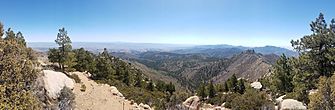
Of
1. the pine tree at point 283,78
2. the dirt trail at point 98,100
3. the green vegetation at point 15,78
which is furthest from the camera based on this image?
the pine tree at point 283,78

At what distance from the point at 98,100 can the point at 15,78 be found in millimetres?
32432

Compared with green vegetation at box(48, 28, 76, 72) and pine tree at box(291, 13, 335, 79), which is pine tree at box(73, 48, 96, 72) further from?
pine tree at box(291, 13, 335, 79)

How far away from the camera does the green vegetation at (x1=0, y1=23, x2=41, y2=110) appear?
12664 millimetres

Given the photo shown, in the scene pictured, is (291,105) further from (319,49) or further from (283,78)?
(283,78)

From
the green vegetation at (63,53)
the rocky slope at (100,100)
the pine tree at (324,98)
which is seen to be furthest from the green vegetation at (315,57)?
the green vegetation at (63,53)

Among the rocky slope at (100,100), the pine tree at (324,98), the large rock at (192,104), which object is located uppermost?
the pine tree at (324,98)

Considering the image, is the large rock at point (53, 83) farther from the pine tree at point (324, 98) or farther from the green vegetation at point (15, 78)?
the pine tree at point (324, 98)

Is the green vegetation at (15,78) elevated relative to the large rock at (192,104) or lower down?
elevated

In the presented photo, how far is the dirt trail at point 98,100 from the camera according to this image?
4231 cm

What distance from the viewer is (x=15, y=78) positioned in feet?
45.9

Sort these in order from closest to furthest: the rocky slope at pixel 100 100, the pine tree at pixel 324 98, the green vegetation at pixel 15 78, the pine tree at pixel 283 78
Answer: the green vegetation at pixel 15 78, the pine tree at pixel 324 98, the rocky slope at pixel 100 100, the pine tree at pixel 283 78

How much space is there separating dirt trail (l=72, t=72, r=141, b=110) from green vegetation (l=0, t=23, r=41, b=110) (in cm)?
2540

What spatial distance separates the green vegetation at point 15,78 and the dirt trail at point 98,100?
25399 mm

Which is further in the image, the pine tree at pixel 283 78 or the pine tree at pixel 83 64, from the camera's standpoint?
the pine tree at pixel 83 64
